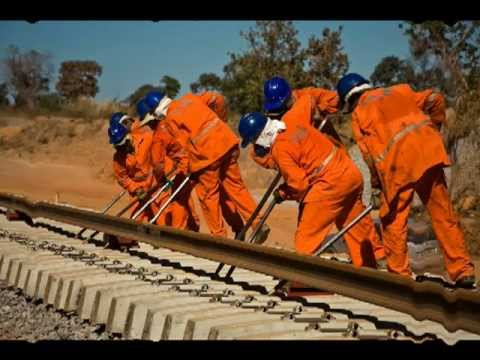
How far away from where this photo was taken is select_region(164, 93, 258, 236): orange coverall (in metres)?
8.23

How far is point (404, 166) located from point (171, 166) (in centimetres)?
397

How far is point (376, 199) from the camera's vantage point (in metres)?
6.42

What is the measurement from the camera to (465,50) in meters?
18.8

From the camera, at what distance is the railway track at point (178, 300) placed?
480 centimetres

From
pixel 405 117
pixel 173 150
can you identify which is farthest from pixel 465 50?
pixel 405 117

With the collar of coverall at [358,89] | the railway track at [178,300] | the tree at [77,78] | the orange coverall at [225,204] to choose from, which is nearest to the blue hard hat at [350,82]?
the collar of coverall at [358,89]

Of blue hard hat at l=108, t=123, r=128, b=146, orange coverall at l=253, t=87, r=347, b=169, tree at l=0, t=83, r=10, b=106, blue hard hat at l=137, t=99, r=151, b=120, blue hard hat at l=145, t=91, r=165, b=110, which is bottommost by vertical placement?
tree at l=0, t=83, r=10, b=106

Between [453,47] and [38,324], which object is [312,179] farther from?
[453,47]

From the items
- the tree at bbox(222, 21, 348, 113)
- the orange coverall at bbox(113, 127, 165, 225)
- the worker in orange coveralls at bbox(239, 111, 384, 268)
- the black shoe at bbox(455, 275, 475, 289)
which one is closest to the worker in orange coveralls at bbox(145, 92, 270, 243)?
the orange coverall at bbox(113, 127, 165, 225)

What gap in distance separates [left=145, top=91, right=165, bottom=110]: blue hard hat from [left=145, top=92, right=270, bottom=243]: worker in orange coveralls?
67 cm

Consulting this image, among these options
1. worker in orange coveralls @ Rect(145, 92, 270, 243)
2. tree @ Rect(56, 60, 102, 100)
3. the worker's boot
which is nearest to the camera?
the worker's boot

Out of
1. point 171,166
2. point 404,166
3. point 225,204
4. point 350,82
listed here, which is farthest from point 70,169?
point 404,166

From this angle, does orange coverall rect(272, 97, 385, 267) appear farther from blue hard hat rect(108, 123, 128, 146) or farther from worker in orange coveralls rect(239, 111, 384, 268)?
blue hard hat rect(108, 123, 128, 146)
